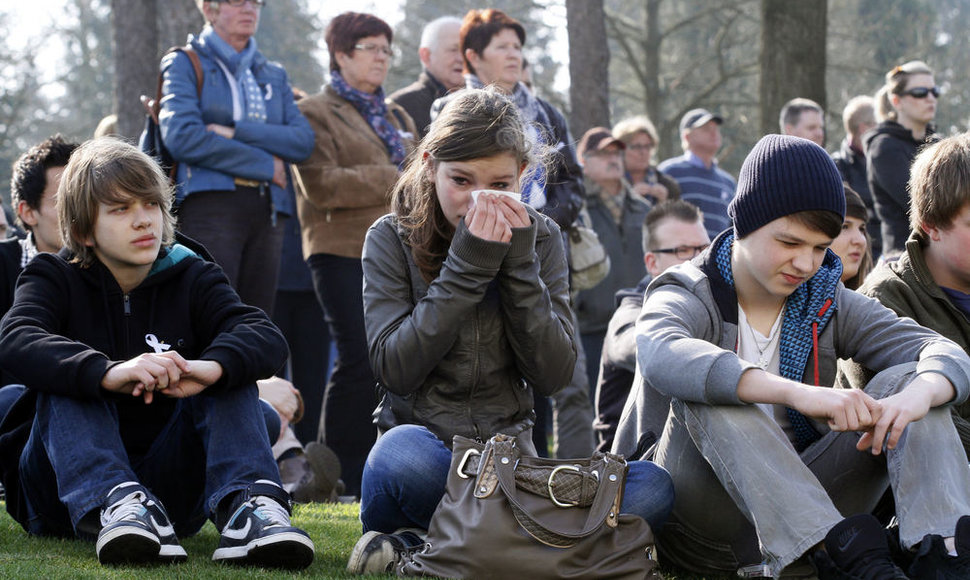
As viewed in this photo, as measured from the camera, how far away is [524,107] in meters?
6.56

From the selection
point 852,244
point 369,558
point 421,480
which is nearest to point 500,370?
point 421,480

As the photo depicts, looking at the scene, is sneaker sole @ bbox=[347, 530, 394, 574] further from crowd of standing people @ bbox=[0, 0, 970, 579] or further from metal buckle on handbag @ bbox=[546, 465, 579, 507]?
metal buckle on handbag @ bbox=[546, 465, 579, 507]

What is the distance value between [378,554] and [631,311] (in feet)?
7.72

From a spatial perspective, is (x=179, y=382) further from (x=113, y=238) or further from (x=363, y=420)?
(x=363, y=420)

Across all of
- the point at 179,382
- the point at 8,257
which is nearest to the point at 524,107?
the point at 8,257

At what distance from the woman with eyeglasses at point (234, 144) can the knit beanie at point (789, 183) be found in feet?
10.5

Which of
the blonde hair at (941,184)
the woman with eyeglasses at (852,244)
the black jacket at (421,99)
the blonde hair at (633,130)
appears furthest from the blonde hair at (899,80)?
the blonde hair at (941,184)

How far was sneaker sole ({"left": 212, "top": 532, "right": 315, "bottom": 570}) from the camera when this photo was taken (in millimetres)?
3338

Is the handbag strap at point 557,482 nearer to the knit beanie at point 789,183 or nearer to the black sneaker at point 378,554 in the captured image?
the black sneaker at point 378,554

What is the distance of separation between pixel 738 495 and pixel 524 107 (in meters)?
3.58

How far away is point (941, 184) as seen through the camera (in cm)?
423

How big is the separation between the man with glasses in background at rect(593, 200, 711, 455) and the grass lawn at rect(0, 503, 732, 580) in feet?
4.43

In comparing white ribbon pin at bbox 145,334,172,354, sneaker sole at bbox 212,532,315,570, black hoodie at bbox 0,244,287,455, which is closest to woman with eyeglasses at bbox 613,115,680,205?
black hoodie at bbox 0,244,287,455

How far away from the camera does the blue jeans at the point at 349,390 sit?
6.17m
